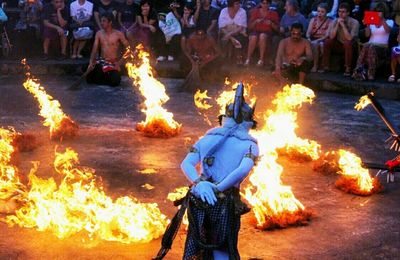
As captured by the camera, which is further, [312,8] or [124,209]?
[312,8]

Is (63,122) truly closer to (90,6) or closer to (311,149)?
(311,149)

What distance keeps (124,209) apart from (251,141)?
7.13 feet

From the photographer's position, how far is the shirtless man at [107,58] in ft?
45.1

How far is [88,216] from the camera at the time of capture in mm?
6355

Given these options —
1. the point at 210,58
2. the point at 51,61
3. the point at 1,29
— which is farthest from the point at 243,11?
the point at 1,29

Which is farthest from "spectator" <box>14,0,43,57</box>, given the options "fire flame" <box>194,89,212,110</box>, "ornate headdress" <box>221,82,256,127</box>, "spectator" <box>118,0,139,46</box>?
"ornate headdress" <box>221,82,256,127</box>

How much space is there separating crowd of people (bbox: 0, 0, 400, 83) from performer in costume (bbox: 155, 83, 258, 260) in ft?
29.5

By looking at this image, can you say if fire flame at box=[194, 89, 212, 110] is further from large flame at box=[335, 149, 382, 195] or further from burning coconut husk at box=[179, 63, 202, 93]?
large flame at box=[335, 149, 382, 195]

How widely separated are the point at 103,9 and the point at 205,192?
40.0ft

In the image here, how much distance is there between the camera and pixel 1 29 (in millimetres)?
16031

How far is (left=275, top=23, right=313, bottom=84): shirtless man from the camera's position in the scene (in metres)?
13.4

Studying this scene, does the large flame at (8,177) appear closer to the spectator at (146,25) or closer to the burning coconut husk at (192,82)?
the burning coconut husk at (192,82)

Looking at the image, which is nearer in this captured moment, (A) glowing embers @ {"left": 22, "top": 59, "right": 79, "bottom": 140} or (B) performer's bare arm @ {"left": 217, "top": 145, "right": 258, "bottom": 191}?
(B) performer's bare arm @ {"left": 217, "top": 145, "right": 258, "bottom": 191}

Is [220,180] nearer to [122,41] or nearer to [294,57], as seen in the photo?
[294,57]
